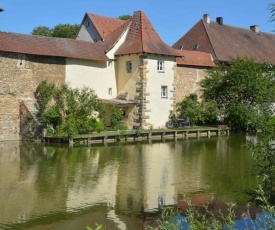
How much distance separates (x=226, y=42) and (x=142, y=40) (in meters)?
13.1

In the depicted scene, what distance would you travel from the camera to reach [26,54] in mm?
27859

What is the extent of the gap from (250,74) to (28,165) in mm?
20764

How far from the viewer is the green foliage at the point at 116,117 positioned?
1234 inches

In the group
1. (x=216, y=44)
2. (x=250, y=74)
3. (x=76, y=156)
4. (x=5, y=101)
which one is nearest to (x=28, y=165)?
(x=76, y=156)

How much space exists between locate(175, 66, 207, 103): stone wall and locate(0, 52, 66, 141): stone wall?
451 inches

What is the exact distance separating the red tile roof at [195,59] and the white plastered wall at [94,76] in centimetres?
606

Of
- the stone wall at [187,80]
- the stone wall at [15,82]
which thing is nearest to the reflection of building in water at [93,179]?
the stone wall at [15,82]

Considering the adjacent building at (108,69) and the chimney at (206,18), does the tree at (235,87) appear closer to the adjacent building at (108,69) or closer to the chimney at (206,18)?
the adjacent building at (108,69)

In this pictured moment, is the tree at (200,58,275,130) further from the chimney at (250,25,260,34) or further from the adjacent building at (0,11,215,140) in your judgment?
the chimney at (250,25,260,34)

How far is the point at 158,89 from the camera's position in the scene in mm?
33250

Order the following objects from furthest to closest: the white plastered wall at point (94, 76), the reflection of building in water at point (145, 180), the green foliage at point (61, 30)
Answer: the green foliage at point (61, 30) < the white plastered wall at point (94, 76) < the reflection of building in water at point (145, 180)

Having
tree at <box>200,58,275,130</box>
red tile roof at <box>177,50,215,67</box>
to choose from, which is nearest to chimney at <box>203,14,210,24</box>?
red tile roof at <box>177,50,215,67</box>

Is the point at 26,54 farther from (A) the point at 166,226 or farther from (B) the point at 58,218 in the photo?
(A) the point at 166,226

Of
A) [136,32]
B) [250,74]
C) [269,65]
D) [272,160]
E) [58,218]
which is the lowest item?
[58,218]
